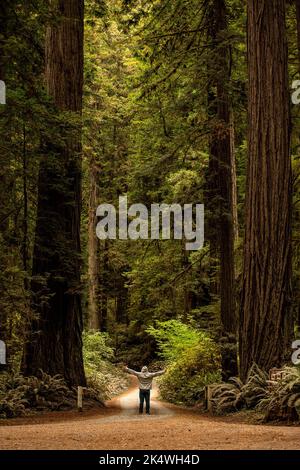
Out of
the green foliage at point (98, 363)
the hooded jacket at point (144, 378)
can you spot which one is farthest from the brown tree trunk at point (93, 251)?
the hooded jacket at point (144, 378)

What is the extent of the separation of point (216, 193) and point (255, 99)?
467 cm

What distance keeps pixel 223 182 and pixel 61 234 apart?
4.72 meters

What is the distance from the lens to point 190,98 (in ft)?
53.2

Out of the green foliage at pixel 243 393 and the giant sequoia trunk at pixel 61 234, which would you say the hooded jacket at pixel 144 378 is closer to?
the green foliage at pixel 243 393

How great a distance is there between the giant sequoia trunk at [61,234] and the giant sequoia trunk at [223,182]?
3610mm

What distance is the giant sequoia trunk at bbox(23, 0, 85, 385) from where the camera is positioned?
14359 millimetres

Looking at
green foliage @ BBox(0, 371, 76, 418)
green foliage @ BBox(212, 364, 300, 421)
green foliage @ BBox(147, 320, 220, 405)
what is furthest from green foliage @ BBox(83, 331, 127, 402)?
green foliage @ BBox(212, 364, 300, 421)

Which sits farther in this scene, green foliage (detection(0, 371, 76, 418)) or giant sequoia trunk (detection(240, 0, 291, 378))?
green foliage (detection(0, 371, 76, 418))

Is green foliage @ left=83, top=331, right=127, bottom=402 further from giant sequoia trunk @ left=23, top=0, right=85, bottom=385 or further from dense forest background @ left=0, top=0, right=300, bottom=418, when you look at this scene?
giant sequoia trunk @ left=23, top=0, right=85, bottom=385

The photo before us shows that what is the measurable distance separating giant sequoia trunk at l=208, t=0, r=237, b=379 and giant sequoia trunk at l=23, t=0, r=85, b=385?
11.8 ft

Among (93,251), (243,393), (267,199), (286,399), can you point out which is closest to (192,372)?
(243,393)

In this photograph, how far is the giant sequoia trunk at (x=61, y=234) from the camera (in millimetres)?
14359
